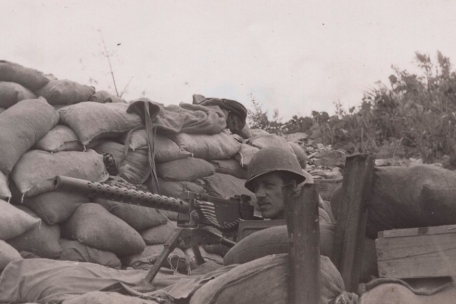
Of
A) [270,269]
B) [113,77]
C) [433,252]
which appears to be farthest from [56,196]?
[113,77]

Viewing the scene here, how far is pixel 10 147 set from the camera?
14.1 ft

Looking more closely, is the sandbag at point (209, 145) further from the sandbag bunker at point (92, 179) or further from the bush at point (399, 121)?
the bush at point (399, 121)

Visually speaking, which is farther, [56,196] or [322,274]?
[56,196]

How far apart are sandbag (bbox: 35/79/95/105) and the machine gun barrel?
5.58 ft

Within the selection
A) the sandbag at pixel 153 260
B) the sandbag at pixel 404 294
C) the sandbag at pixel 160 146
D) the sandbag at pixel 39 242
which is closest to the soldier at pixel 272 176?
the sandbag at pixel 153 260

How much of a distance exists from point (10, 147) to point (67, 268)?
4.01 feet

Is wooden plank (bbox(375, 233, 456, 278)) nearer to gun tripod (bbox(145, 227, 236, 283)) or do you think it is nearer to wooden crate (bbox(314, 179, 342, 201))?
gun tripod (bbox(145, 227, 236, 283))

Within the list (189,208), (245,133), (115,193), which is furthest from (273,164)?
(245,133)

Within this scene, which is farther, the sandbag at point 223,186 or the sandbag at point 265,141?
the sandbag at point 265,141

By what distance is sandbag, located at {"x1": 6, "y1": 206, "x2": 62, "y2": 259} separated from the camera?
4.10m

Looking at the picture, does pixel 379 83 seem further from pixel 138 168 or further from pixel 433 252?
pixel 433 252

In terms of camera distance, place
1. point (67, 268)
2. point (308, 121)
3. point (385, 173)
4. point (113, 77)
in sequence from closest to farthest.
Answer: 1. point (385, 173)
2. point (67, 268)
3. point (113, 77)
4. point (308, 121)

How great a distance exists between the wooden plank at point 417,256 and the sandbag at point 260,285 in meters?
0.24

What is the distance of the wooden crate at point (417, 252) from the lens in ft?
7.43
